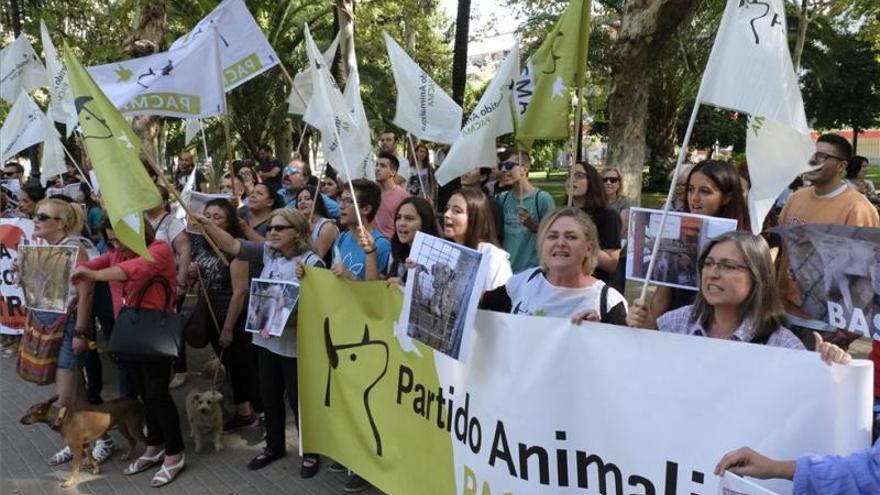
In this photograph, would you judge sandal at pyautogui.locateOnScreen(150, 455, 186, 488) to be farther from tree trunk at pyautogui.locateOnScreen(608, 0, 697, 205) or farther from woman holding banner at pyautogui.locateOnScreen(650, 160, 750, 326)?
tree trunk at pyautogui.locateOnScreen(608, 0, 697, 205)

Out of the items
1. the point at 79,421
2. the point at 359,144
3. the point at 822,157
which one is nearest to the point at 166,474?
the point at 79,421

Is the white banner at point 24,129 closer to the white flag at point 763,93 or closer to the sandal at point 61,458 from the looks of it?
the sandal at point 61,458

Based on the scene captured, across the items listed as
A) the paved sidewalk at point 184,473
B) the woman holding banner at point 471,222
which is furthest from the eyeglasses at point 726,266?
the paved sidewalk at point 184,473

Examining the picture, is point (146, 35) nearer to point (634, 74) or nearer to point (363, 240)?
point (634, 74)

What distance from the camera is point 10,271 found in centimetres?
607

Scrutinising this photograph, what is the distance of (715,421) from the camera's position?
231cm

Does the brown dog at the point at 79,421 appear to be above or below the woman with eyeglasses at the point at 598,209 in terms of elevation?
below

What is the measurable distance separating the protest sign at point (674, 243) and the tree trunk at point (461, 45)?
7.53 metres

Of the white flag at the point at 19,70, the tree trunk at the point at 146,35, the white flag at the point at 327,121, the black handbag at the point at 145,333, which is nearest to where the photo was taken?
the black handbag at the point at 145,333

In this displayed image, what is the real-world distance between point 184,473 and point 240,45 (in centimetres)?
339

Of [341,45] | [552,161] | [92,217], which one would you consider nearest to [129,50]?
[341,45]

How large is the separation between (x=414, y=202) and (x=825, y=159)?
93.5 inches

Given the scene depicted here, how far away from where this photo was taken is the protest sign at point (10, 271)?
20.0ft

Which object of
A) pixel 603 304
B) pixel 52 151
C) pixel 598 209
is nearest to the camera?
pixel 603 304
